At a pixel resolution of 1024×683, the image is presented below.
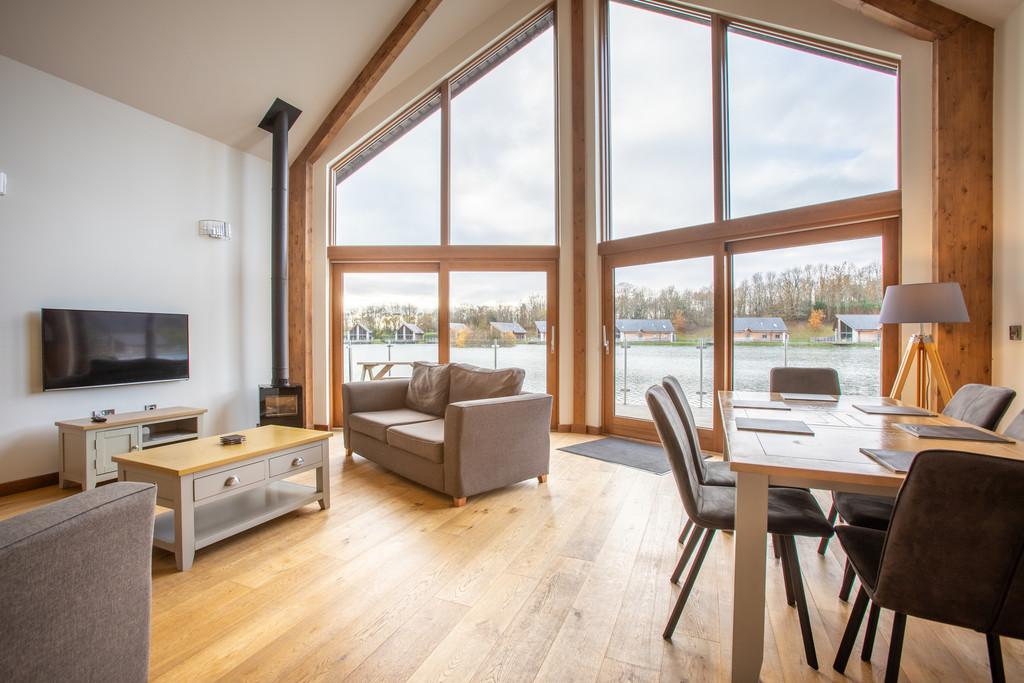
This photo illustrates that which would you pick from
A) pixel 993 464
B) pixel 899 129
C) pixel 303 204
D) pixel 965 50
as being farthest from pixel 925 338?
Result: pixel 303 204

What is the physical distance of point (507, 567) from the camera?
2.12m

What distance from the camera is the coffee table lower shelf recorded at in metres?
2.24

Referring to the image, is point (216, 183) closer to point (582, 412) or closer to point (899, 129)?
point (582, 412)

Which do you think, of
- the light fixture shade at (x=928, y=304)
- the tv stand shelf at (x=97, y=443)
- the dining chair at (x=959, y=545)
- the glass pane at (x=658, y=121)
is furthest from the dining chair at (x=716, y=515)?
the tv stand shelf at (x=97, y=443)

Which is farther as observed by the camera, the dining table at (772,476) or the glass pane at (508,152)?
the glass pane at (508,152)

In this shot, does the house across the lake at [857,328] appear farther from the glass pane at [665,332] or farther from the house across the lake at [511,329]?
the house across the lake at [511,329]

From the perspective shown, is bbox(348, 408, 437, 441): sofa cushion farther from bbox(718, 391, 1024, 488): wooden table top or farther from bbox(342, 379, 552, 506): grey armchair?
bbox(718, 391, 1024, 488): wooden table top

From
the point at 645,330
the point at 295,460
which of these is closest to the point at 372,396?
the point at 295,460

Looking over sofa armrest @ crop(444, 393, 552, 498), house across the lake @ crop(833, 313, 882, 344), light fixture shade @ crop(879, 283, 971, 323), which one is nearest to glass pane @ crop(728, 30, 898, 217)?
house across the lake @ crop(833, 313, 882, 344)

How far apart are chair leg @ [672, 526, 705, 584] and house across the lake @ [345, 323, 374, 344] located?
4214mm

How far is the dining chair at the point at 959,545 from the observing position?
3.34 feet

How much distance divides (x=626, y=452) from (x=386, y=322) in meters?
3.02

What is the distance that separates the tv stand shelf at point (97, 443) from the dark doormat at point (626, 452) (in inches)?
134

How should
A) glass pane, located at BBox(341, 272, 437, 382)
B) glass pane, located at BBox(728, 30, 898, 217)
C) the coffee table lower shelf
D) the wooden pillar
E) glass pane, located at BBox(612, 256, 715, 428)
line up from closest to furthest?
the coffee table lower shelf → the wooden pillar → glass pane, located at BBox(728, 30, 898, 217) → glass pane, located at BBox(612, 256, 715, 428) → glass pane, located at BBox(341, 272, 437, 382)
